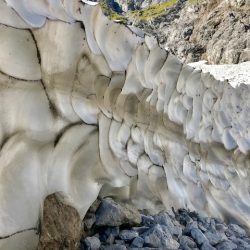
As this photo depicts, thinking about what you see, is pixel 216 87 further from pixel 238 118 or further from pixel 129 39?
pixel 129 39

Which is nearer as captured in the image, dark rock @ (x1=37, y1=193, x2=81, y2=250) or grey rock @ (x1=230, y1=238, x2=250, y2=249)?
dark rock @ (x1=37, y1=193, x2=81, y2=250)

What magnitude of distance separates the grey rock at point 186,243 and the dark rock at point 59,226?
311 mm

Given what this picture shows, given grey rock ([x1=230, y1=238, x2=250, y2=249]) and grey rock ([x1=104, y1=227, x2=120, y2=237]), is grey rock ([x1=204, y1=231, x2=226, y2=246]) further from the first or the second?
grey rock ([x1=104, y1=227, x2=120, y2=237])

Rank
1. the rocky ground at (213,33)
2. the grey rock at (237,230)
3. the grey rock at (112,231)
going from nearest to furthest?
1. the grey rock at (112,231)
2. the grey rock at (237,230)
3. the rocky ground at (213,33)

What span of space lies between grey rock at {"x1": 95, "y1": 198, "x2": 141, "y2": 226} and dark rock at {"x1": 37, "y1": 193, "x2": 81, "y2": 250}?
0.31ft

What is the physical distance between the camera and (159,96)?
1754mm

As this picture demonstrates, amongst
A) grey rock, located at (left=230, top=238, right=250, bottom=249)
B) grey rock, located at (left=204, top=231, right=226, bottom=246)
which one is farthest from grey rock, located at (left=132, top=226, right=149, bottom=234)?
grey rock, located at (left=230, top=238, right=250, bottom=249)

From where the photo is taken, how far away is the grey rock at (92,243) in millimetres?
1460

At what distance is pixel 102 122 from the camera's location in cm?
173

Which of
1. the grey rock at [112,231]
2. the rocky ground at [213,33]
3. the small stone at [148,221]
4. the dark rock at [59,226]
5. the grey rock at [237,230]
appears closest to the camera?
the dark rock at [59,226]

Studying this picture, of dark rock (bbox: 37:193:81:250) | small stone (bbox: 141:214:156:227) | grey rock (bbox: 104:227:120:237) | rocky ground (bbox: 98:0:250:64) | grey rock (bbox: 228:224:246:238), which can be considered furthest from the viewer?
rocky ground (bbox: 98:0:250:64)

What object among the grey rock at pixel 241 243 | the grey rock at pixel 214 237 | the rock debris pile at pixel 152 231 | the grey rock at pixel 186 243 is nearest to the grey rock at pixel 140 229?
the rock debris pile at pixel 152 231

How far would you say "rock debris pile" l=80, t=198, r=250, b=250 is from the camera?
1495 mm

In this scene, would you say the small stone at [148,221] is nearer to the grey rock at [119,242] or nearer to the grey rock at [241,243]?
the grey rock at [119,242]
